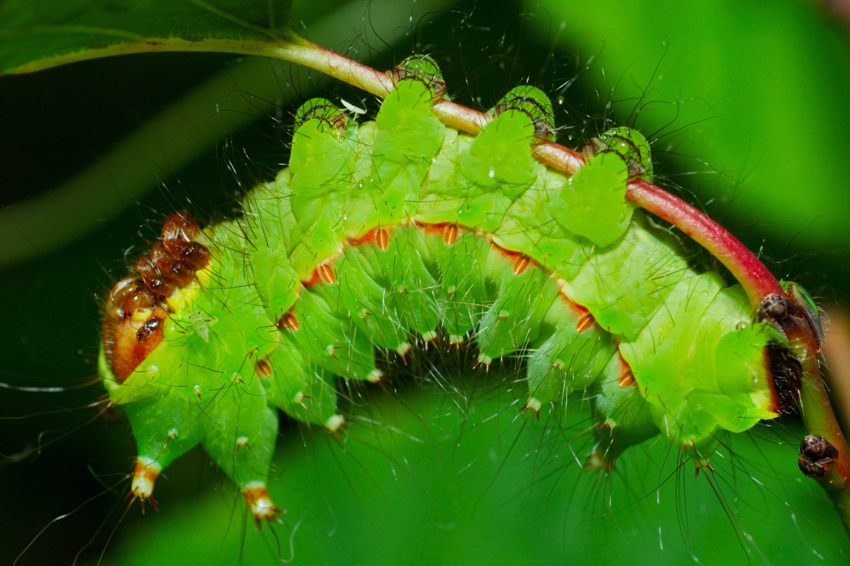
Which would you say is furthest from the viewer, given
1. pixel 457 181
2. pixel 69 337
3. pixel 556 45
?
pixel 69 337

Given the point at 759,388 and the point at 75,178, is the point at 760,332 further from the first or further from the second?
the point at 75,178

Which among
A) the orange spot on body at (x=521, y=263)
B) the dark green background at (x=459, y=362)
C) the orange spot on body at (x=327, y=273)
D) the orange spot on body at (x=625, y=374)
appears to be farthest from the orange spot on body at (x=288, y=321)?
the orange spot on body at (x=625, y=374)

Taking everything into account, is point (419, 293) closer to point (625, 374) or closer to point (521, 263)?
point (521, 263)

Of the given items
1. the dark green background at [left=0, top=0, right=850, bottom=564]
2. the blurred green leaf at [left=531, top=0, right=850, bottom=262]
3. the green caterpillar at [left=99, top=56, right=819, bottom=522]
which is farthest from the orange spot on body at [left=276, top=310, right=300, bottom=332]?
the blurred green leaf at [left=531, top=0, right=850, bottom=262]

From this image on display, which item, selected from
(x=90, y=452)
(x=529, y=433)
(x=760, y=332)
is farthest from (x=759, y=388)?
(x=90, y=452)

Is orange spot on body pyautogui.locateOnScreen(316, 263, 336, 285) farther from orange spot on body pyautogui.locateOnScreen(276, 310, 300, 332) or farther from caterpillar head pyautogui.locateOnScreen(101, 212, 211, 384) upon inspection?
caterpillar head pyautogui.locateOnScreen(101, 212, 211, 384)
